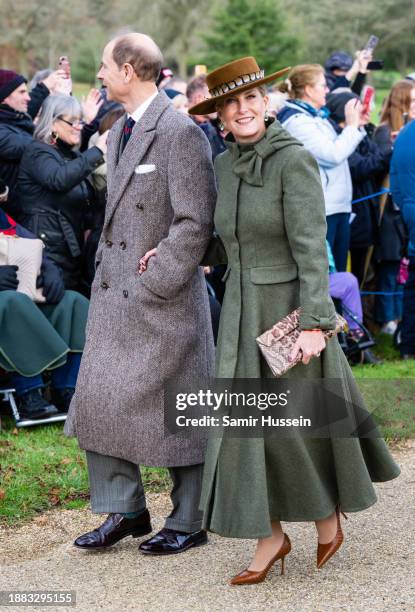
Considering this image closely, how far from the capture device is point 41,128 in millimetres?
7293

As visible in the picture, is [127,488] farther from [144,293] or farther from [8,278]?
[8,278]

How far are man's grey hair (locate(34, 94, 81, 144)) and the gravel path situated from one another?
9.84 ft

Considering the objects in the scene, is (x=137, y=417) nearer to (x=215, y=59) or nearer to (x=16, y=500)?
(x=16, y=500)

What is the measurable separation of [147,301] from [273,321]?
560 millimetres

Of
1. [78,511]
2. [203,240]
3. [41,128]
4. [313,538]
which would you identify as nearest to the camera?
[203,240]

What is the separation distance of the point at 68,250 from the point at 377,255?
11.0 ft

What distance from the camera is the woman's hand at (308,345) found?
403 cm

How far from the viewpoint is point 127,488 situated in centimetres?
459

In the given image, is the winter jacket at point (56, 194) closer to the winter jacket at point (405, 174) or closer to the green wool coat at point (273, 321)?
the winter jacket at point (405, 174)

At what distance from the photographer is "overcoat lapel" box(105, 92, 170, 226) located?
4.45 metres

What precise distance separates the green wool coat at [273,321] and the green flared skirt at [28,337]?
2.70 meters

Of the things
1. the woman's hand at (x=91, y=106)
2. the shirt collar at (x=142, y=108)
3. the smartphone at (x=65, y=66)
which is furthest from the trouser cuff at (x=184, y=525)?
the smartphone at (x=65, y=66)

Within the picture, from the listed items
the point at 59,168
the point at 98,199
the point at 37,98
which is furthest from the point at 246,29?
the point at 59,168

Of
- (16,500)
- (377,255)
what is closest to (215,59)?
(377,255)
